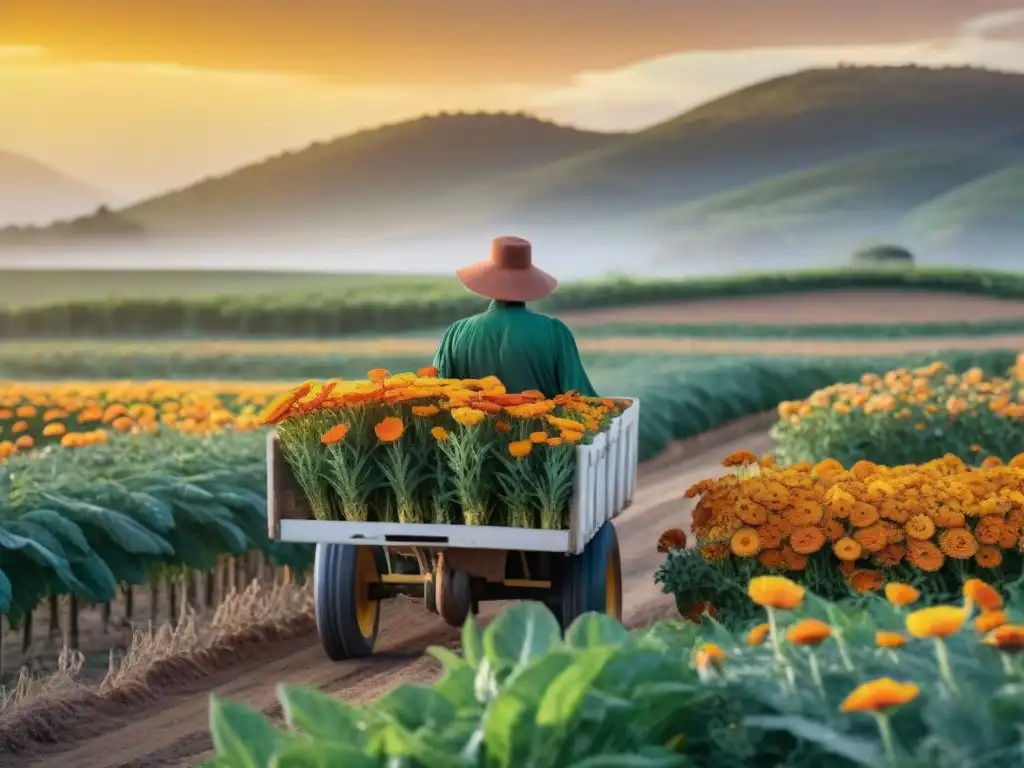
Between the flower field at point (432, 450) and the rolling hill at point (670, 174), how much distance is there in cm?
1537

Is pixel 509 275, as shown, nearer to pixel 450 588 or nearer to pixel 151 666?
pixel 450 588

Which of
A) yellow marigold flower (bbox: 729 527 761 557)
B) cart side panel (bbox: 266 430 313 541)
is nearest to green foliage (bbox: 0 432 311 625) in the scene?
cart side panel (bbox: 266 430 313 541)

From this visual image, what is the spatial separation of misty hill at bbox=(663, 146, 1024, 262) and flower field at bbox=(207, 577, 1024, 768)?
70.4ft

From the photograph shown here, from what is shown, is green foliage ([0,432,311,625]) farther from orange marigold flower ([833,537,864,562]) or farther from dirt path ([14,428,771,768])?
orange marigold flower ([833,537,864,562])

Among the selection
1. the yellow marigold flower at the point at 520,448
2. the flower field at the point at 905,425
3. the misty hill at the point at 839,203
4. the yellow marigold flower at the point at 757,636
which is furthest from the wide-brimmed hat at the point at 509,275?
the misty hill at the point at 839,203

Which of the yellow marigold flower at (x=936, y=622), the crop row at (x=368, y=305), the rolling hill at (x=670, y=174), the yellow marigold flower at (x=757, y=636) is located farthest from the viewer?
the rolling hill at (x=670, y=174)

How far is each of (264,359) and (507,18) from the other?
17.4 ft

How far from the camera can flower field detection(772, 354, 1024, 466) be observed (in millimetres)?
11055

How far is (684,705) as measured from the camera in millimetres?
3551

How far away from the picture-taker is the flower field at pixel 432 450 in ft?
20.4

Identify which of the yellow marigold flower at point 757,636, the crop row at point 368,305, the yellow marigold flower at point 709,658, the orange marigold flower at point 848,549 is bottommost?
the crop row at point 368,305

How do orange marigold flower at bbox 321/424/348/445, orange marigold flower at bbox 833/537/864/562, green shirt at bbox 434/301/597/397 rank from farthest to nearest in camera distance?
green shirt at bbox 434/301/597/397, orange marigold flower at bbox 833/537/864/562, orange marigold flower at bbox 321/424/348/445

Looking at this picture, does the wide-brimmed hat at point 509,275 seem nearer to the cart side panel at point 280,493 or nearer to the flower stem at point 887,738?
the cart side panel at point 280,493

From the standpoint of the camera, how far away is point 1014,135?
2591 centimetres
